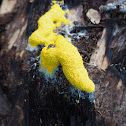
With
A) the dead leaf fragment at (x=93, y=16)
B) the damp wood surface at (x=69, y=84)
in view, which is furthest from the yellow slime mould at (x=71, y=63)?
the dead leaf fragment at (x=93, y=16)

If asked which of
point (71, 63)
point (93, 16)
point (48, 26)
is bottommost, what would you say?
point (71, 63)

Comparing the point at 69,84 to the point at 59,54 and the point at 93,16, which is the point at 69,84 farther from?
the point at 93,16

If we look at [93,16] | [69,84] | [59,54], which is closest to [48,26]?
[59,54]

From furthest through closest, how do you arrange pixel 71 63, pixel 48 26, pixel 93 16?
pixel 93 16, pixel 48 26, pixel 71 63

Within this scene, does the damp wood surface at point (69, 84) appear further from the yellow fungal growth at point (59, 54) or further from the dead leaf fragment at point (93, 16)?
the yellow fungal growth at point (59, 54)

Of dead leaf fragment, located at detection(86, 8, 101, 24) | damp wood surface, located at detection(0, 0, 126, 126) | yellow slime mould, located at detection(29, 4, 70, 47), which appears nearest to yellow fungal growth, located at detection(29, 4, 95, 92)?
yellow slime mould, located at detection(29, 4, 70, 47)

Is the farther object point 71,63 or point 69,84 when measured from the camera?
point 69,84

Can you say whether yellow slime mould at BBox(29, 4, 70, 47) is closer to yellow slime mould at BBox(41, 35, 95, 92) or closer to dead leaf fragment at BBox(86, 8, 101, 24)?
yellow slime mould at BBox(41, 35, 95, 92)
